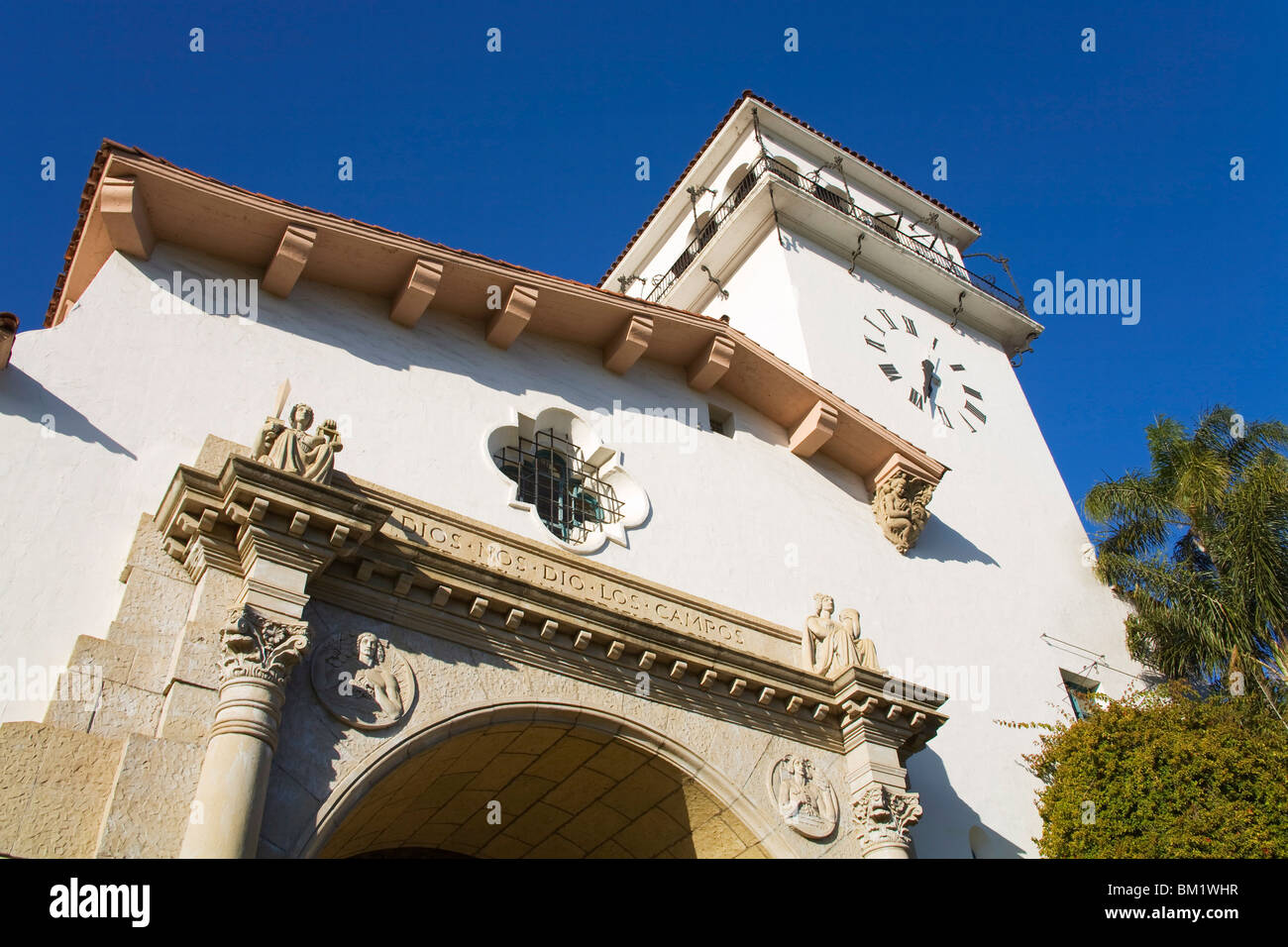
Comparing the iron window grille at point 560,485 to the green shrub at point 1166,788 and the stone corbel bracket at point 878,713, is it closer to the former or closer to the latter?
the stone corbel bracket at point 878,713

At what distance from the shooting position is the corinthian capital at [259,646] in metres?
8.63

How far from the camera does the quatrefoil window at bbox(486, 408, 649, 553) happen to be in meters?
13.3

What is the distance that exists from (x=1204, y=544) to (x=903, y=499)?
538 centimetres

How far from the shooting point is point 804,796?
11.7m

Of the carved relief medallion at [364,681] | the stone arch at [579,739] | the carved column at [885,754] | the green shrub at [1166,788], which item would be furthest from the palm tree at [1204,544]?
the carved relief medallion at [364,681]

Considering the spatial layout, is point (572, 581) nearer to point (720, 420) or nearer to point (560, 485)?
point (560, 485)

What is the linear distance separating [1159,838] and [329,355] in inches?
393

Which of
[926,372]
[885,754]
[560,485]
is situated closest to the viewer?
[885,754]

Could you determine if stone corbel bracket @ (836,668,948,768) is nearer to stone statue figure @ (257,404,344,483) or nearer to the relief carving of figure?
the relief carving of figure

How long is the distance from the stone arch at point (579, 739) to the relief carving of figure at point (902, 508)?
6.12 m

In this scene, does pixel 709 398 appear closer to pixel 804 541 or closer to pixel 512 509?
pixel 804 541

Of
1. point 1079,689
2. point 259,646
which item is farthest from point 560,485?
point 1079,689

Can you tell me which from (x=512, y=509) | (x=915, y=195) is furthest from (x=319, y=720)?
(x=915, y=195)
